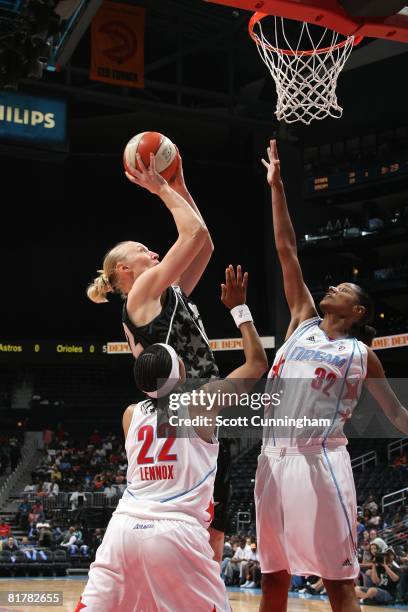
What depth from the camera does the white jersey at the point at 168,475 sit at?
291 centimetres

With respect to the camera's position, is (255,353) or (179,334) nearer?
(255,353)

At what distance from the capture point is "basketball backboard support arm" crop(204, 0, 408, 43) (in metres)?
5.00

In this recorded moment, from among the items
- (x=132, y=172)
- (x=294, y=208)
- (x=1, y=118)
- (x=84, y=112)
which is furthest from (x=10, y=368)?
(x=132, y=172)

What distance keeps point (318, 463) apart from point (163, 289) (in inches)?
57.1

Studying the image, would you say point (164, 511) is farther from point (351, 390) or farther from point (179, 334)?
point (351, 390)

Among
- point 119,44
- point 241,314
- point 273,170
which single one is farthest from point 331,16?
point 119,44

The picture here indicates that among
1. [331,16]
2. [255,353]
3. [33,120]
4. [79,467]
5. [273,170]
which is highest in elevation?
[33,120]

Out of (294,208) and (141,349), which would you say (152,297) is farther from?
(294,208)

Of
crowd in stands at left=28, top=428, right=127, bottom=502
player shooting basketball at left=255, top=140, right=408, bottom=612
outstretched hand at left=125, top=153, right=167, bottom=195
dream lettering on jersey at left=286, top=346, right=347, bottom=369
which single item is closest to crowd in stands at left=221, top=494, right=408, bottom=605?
crowd in stands at left=28, top=428, right=127, bottom=502

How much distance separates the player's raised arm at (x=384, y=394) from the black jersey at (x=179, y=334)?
48.6 inches

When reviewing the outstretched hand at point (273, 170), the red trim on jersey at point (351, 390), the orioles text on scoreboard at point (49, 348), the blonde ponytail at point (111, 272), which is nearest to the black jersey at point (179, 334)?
the blonde ponytail at point (111, 272)

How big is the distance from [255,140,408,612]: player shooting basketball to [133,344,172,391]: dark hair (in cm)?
140

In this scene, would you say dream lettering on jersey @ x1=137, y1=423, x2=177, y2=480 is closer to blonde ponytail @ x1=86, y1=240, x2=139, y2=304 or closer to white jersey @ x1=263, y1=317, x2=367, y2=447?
blonde ponytail @ x1=86, y1=240, x2=139, y2=304

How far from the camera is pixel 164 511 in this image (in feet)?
9.45
